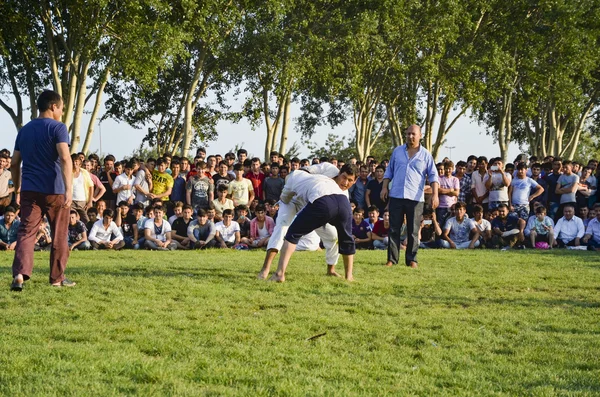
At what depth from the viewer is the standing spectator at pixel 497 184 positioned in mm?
18375

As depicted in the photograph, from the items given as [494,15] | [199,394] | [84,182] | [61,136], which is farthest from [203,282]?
[494,15]

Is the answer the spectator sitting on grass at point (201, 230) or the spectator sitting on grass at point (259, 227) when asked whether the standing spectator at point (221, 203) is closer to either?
the spectator sitting on grass at point (201, 230)

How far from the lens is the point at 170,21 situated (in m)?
24.7

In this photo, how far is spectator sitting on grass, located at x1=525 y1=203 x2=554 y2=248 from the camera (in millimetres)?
18266

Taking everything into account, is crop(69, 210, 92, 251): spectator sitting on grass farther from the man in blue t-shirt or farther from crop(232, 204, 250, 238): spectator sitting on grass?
the man in blue t-shirt

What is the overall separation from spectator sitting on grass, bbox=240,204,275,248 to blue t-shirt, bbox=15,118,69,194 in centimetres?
896

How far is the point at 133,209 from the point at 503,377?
12921mm

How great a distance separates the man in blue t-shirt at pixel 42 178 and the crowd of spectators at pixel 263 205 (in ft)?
25.1

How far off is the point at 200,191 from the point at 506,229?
23.4 feet

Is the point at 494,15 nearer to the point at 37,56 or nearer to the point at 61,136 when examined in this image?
the point at 37,56

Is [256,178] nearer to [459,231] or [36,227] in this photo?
[459,231]

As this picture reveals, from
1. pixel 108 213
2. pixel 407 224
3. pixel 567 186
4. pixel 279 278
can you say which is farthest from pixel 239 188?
pixel 279 278

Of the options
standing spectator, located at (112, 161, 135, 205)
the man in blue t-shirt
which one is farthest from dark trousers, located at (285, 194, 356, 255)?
standing spectator, located at (112, 161, 135, 205)

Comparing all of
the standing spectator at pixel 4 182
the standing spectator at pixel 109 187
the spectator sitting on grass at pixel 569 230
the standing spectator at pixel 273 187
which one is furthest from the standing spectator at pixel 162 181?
the spectator sitting on grass at pixel 569 230
